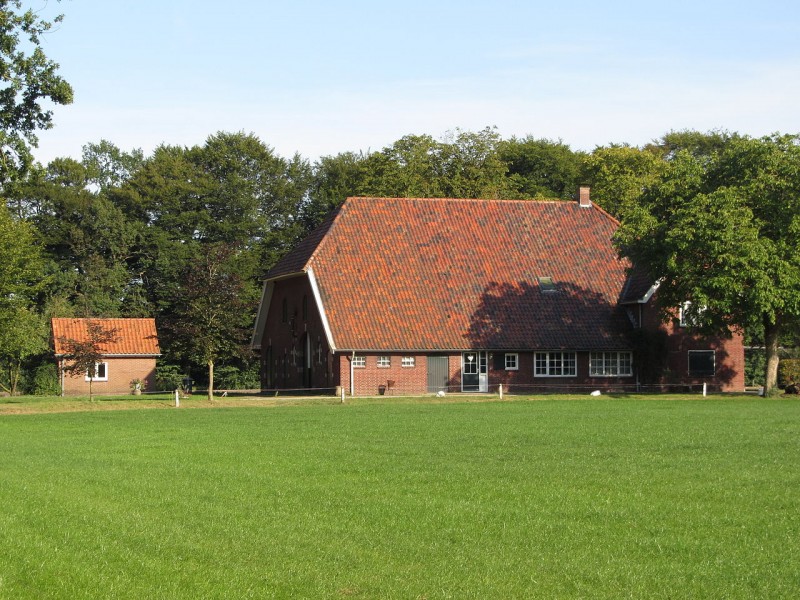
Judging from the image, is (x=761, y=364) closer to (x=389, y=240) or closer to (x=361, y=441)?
(x=389, y=240)

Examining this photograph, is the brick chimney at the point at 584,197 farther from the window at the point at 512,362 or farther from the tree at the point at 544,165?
the tree at the point at 544,165

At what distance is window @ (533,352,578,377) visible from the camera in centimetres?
5362

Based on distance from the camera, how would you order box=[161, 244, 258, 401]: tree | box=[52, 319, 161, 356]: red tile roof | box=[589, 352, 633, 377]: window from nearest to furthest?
box=[161, 244, 258, 401]: tree < box=[589, 352, 633, 377]: window < box=[52, 319, 161, 356]: red tile roof

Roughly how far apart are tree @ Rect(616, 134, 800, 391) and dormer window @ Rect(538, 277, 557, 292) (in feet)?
26.6

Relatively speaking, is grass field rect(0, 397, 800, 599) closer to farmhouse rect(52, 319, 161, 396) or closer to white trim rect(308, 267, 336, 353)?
white trim rect(308, 267, 336, 353)

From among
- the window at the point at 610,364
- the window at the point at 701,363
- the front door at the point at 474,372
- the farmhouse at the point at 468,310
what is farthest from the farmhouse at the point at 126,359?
the window at the point at 701,363

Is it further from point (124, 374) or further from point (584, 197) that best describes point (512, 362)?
point (124, 374)

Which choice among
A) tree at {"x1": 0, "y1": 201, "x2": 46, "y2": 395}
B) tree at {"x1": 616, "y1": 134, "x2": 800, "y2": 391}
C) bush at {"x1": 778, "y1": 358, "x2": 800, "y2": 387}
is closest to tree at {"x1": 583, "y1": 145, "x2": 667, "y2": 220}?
bush at {"x1": 778, "y1": 358, "x2": 800, "y2": 387}

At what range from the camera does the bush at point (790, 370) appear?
50.9m

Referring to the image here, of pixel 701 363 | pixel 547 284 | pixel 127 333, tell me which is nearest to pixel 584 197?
pixel 547 284

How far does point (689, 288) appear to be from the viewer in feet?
149

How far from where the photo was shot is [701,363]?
179ft

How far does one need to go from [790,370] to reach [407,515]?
4142cm

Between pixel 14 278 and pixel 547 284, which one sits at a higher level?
pixel 547 284
